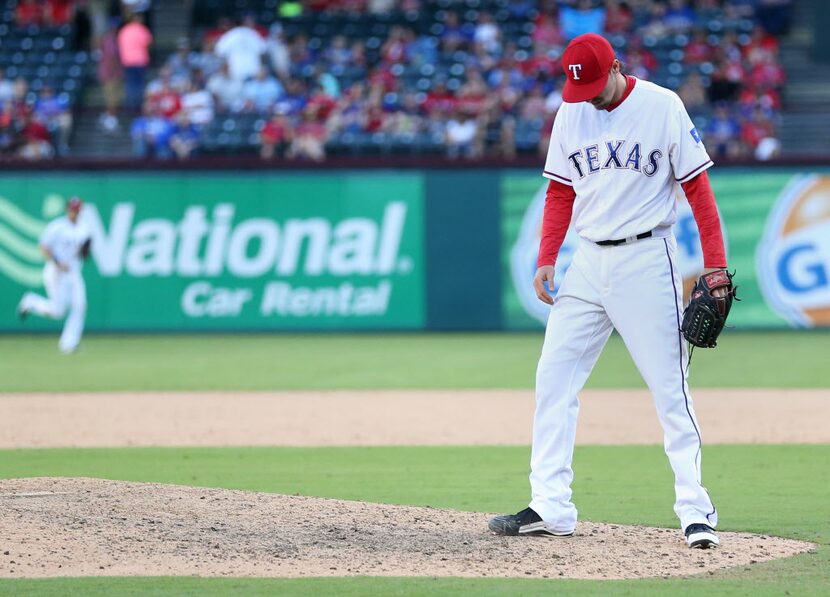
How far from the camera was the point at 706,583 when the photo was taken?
5426mm

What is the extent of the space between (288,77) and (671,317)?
55.7 ft

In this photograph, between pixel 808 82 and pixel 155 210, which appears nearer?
pixel 155 210

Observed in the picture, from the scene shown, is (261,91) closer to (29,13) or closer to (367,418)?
(29,13)

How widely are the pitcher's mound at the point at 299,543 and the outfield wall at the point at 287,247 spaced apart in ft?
41.7

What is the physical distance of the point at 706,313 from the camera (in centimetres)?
607

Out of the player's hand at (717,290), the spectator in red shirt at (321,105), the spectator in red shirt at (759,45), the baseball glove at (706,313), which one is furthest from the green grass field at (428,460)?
the spectator in red shirt at (759,45)

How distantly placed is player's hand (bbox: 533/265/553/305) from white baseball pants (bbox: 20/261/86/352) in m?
12.4

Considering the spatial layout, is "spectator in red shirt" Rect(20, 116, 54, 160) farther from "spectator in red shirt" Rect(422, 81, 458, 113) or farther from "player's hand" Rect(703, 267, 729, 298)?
"player's hand" Rect(703, 267, 729, 298)

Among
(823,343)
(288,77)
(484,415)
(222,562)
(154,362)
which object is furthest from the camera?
(288,77)

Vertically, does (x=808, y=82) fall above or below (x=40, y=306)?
above

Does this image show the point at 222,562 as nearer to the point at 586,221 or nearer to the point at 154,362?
the point at 586,221

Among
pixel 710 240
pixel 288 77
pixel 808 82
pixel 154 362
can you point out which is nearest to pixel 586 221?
pixel 710 240

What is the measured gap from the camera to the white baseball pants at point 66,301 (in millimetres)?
17891

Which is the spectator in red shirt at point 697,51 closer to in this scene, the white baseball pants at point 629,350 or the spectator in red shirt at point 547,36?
the spectator in red shirt at point 547,36
